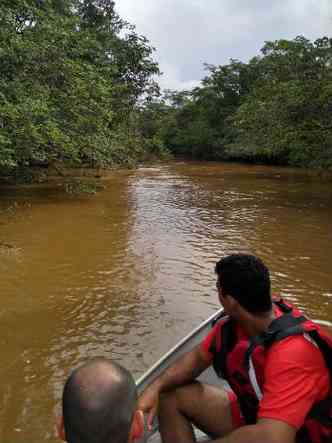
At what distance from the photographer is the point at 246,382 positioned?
2.15 meters

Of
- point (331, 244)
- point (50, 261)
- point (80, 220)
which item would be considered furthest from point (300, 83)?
point (50, 261)

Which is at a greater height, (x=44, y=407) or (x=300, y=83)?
(x=300, y=83)

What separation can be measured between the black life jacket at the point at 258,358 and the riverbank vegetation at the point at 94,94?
7.07m

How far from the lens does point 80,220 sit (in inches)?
449

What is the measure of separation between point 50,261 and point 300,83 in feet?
33.6

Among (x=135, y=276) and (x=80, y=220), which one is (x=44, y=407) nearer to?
(x=135, y=276)

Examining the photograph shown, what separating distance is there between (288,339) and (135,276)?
548cm

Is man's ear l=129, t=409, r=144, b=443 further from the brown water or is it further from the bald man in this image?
the brown water

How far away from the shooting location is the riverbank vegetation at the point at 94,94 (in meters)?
9.83

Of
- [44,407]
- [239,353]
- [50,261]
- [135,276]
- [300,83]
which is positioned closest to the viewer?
[239,353]

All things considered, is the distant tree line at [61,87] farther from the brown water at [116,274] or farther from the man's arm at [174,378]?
the man's arm at [174,378]

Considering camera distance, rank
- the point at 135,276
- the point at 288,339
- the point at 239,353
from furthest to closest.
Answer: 1. the point at 135,276
2. the point at 239,353
3. the point at 288,339

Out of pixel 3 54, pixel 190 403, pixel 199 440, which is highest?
pixel 3 54

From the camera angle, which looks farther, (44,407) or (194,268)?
(194,268)
